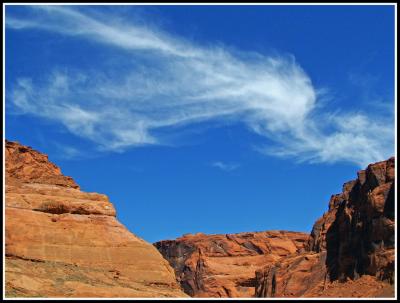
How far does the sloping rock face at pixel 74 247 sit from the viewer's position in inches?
2237

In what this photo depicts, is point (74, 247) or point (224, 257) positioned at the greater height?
point (224, 257)

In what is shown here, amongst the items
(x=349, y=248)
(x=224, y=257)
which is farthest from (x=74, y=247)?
(x=224, y=257)

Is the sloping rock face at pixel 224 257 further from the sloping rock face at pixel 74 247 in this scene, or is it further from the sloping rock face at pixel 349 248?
the sloping rock face at pixel 74 247

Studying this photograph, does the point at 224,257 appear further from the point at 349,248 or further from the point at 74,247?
the point at 74,247

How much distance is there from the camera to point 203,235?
15575 cm

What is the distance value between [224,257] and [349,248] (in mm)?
63476

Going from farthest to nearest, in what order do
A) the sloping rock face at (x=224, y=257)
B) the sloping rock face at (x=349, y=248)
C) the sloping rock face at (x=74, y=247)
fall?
the sloping rock face at (x=224, y=257) → the sloping rock face at (x=349, y=248) → the sloping rock face at (x=74, y=247)

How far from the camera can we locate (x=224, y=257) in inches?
5709

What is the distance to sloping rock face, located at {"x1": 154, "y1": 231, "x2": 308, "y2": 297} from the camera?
129750mm

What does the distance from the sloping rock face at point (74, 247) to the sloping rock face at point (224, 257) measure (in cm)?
5538

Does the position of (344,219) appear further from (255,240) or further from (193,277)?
(255,240)

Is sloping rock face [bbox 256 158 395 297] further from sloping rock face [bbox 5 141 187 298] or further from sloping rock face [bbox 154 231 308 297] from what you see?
sloping rock face [bbox 154 231 308 297]

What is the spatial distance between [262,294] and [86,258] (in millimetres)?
39505

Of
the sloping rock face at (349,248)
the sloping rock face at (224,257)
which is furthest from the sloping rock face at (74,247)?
the sloping rock face at (224,257)
